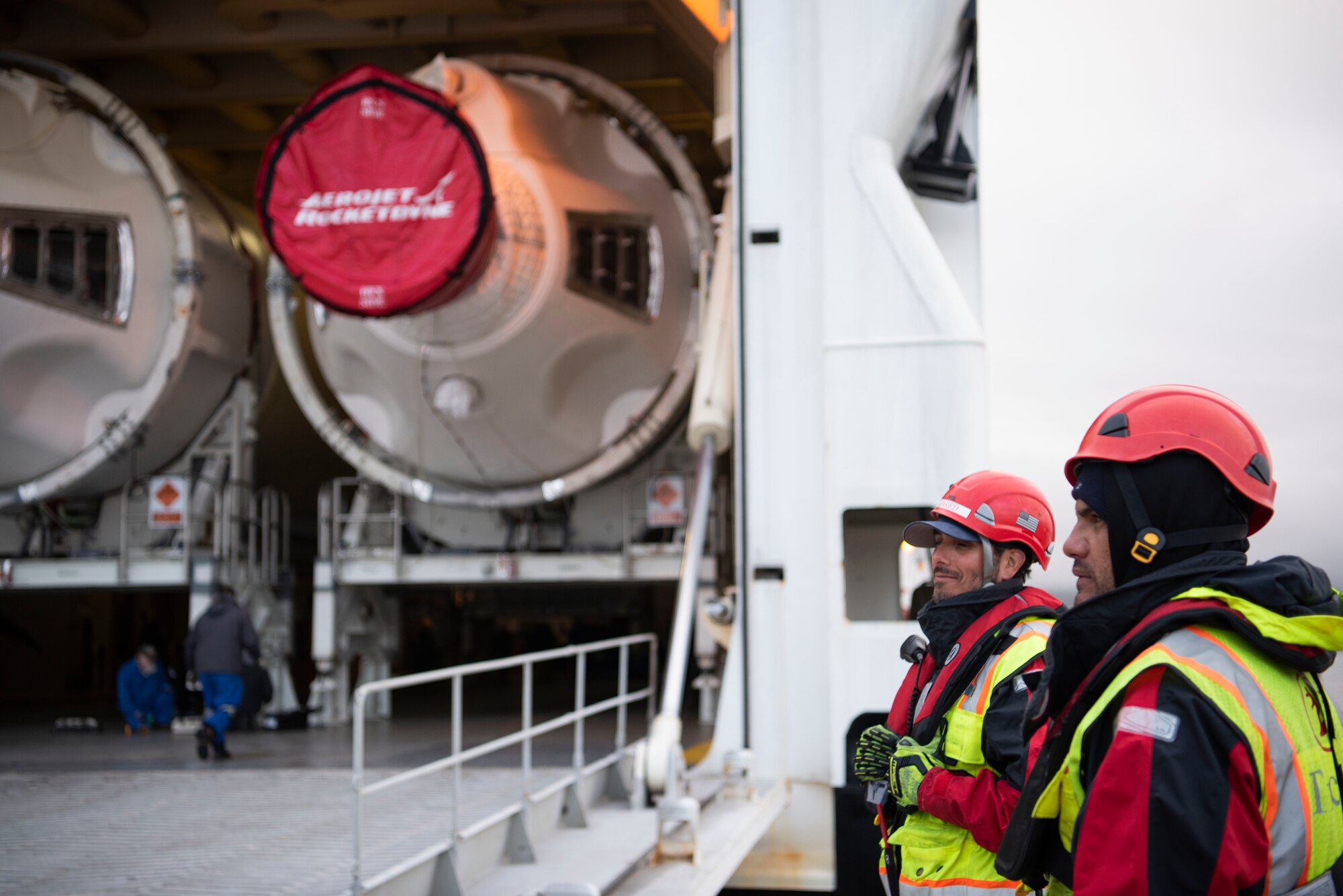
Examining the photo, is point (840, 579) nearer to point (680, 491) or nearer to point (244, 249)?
point (680, 491)

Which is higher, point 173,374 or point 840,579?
point 173,374

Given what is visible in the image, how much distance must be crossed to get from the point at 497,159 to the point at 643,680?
30.2 feet

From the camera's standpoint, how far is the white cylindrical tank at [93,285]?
9.45 m

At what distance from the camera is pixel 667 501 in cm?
938

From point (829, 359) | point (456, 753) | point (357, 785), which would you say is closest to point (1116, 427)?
point (357, 785)

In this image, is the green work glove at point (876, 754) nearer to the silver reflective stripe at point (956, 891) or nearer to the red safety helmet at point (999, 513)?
the silver reflective stripe at point (956, 891)

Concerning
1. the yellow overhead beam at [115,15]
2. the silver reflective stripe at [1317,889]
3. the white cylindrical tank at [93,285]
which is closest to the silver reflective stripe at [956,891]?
the silver reflective stripe at [1317,889]

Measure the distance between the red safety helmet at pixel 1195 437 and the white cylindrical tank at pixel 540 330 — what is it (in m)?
6.68

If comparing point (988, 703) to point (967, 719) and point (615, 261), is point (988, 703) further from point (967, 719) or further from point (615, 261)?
point (615, 261)

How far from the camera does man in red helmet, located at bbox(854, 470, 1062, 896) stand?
2.23 m

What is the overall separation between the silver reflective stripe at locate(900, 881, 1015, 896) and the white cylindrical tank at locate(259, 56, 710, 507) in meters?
6.00

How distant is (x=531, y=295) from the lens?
27.3ft

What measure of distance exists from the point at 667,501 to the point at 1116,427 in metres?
7.70

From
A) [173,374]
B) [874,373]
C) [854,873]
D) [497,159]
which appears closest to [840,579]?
[874,373]
